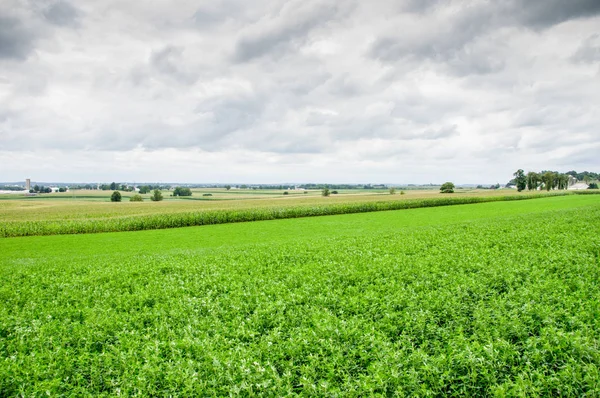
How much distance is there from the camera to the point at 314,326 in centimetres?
793

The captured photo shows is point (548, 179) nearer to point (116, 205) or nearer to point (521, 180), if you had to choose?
point (521, 180)

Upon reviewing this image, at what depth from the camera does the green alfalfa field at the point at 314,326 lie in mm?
5629

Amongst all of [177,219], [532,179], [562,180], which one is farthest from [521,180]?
[177,219]

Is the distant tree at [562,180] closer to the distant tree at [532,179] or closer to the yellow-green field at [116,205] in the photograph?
the distant tree at [532,179]

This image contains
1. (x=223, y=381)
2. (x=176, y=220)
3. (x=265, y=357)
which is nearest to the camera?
(x=223, y=381)

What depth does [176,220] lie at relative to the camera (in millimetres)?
43312

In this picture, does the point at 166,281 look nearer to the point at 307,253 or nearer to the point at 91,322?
the point at 91,322

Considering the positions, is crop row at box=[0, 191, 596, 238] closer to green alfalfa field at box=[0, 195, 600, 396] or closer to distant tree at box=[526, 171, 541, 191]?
green alfalfa field at box=[0, 195, 600, 396]

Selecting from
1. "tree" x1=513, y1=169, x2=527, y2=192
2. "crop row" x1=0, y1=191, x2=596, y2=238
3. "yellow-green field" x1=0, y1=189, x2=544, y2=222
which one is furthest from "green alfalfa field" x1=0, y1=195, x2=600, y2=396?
"tree" x1=513, y1=169, x2=527, y2=192

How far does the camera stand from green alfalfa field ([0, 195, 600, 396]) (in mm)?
5629

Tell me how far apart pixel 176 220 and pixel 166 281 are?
3255cm

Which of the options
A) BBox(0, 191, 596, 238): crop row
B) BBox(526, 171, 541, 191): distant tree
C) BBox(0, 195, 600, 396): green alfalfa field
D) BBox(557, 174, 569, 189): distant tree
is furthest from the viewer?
BBox(557, 174, 569, 189): distant tree

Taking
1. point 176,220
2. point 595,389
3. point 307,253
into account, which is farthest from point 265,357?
point 176,220

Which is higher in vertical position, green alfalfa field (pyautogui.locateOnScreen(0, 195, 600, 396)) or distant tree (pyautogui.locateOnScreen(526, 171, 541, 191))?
distant tree (pyautogui.locateOnScreen(526, 171, 541, 191))
